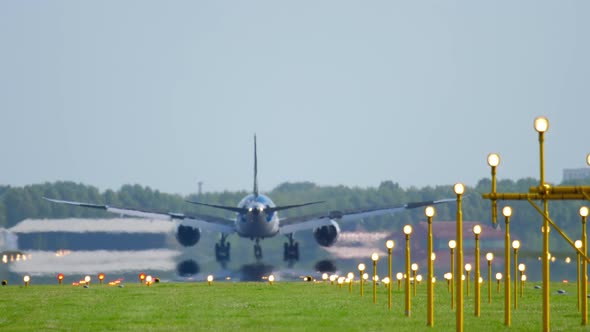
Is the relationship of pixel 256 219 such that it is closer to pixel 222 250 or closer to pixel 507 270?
pixel 222 250

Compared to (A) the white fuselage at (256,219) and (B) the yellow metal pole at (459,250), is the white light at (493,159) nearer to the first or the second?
(B) the yellow metal pole at (459,250)

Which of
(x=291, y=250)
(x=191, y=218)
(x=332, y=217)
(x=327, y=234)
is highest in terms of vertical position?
(x=332, y=217)

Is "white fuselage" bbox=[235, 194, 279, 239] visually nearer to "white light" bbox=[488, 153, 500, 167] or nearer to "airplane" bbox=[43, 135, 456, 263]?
"airplane" bbox=[43, 135, 456, 263]

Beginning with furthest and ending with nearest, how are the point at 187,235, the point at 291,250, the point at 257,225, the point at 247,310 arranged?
the point at 187,235 → the point at 291,250 → the point at 257,225 → the point at 247,310

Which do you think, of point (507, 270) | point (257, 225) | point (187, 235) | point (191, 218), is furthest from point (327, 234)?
point (507, 270)

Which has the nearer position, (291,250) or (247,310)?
(247,310)

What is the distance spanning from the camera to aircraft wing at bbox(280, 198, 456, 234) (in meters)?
90.4

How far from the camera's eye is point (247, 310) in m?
39.2

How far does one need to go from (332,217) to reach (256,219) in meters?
5.72

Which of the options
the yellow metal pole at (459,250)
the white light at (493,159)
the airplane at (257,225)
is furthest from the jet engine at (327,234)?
the white light at (493,159)

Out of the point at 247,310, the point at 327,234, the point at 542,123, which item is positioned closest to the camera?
the point at 542,123

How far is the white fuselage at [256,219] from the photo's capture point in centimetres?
8669

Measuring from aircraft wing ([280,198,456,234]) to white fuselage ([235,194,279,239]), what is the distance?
2.02 metres

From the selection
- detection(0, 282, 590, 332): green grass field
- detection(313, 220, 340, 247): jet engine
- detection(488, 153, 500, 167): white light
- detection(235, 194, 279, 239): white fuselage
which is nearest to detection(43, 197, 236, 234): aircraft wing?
detection(235, 194, 279, 239): white fuselage
